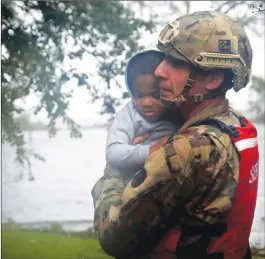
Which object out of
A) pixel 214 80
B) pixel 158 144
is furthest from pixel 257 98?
pixel 158 144

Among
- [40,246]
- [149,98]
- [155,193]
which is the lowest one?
[40,246]

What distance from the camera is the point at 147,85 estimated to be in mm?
1979

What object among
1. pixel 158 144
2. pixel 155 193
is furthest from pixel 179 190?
pixel 158 144

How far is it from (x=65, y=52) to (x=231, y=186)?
4.10 ft

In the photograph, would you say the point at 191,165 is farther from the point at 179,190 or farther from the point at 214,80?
the point at 214,80

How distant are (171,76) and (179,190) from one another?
1.53 feet

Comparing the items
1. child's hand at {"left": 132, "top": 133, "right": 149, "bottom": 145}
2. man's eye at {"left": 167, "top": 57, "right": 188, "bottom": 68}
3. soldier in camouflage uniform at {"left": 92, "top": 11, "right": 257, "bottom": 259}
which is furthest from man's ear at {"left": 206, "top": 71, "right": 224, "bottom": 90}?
child's hand at {"left": 132, "top": 133, "right": 149, "bottom": 145}

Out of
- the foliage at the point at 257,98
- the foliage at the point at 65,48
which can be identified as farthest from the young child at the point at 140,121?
the foliage at the point at 257,98

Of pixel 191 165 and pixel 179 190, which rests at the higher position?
pixel 191 165

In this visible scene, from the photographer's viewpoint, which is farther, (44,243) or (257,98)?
(44,243)

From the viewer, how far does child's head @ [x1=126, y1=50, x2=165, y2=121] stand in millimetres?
1962

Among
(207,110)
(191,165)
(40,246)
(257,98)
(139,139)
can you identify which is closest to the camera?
(191,165)

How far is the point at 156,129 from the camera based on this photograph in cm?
197

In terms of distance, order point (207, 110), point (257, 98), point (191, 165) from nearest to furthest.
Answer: point (191, 165), point (207, 110), point (257, 98)
